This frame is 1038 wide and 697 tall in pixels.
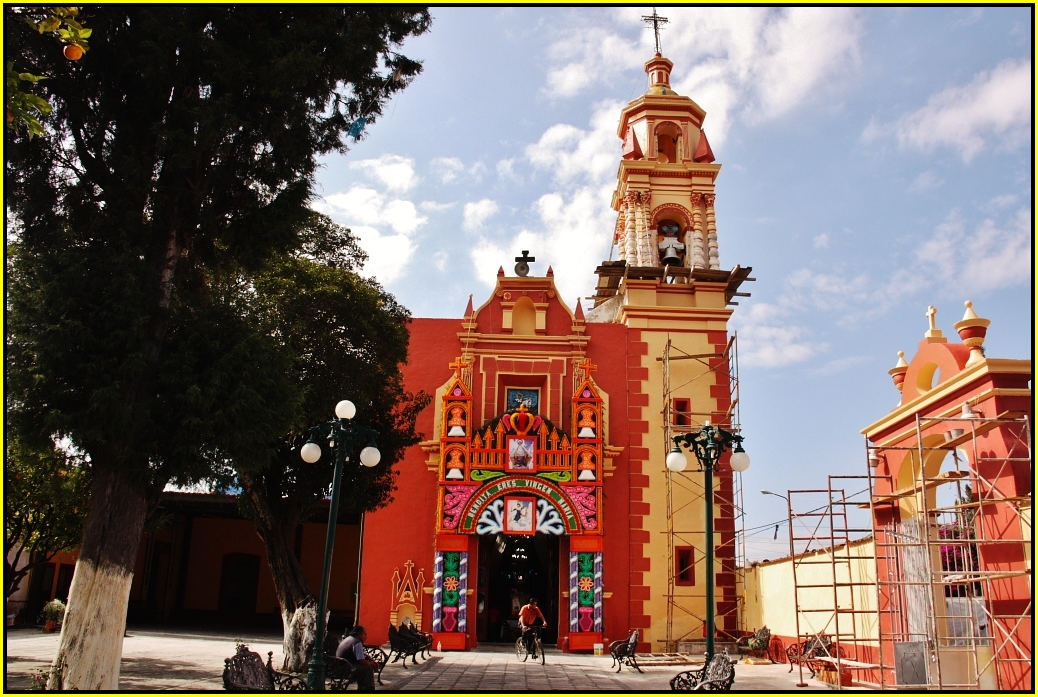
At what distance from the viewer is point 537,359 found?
21703mm

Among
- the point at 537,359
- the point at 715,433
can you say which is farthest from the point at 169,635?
the point at 715,433

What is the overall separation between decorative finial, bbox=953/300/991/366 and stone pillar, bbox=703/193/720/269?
440 inches

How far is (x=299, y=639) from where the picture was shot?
13023mm

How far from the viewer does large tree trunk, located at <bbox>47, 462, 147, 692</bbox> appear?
9320 millimetres

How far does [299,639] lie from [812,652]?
985 cm

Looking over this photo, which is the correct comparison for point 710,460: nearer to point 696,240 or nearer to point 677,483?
point 677,483

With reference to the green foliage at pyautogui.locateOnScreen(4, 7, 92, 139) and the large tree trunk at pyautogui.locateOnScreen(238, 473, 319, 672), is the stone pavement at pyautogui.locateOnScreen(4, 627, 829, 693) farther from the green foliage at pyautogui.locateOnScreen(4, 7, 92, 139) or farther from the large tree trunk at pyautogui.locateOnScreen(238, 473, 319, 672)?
the green foliage at pyautogui.locateOnScreen(4, 7, 92, 139)

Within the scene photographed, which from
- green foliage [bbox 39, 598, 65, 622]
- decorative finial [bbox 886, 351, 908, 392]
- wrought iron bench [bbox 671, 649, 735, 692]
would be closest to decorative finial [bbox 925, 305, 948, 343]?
decorative finial [bbox 886, 351, 908, 392]

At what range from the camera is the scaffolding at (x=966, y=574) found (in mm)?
10609

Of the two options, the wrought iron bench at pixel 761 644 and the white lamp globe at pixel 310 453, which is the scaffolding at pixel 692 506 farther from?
the white lamp globe at pixel 310 453

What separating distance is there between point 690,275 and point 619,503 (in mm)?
6700

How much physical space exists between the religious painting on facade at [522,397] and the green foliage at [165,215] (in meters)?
9.99

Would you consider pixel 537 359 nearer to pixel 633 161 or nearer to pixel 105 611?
pixel 633 161

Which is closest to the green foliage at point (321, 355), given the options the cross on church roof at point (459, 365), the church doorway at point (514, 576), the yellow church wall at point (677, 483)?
the cross on church roof at point (459, 365)
